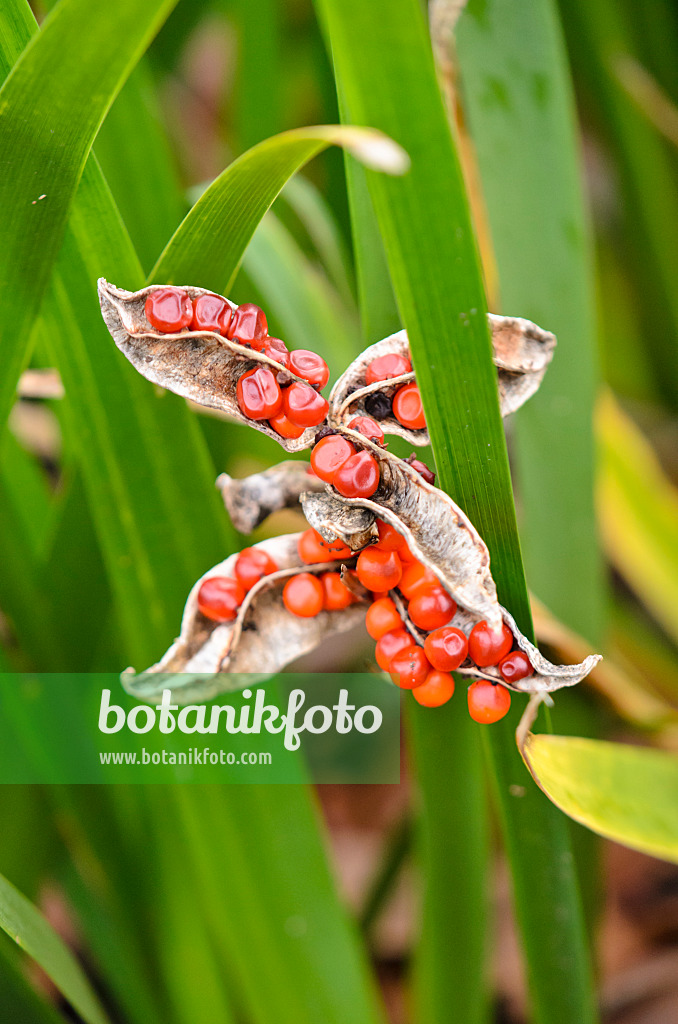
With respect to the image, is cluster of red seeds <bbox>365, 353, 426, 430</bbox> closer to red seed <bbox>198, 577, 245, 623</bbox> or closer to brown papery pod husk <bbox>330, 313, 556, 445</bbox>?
brown papery pod husk <bbox>330, 313, 556, 445</bbox>

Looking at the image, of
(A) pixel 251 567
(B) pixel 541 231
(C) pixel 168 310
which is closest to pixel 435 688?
(A) pixel 251 567

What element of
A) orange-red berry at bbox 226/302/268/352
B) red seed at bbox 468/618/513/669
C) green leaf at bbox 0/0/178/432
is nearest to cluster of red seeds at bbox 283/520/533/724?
red seed at bbox 468/618/513/669

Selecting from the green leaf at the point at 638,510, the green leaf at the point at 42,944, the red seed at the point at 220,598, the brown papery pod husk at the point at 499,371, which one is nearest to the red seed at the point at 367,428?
the brown papery pod husk at the point at 499,371

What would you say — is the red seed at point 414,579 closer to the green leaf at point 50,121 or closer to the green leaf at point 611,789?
the green leaf at point 611,789

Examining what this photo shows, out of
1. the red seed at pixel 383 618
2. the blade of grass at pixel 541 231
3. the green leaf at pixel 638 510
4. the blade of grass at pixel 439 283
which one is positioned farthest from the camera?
the green leaf at pixel 638 510

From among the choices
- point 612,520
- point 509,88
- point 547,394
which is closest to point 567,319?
point 547,394

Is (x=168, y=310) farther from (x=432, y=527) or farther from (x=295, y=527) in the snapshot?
(x=295, y=527)

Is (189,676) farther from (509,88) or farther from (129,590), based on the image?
(509,88)
